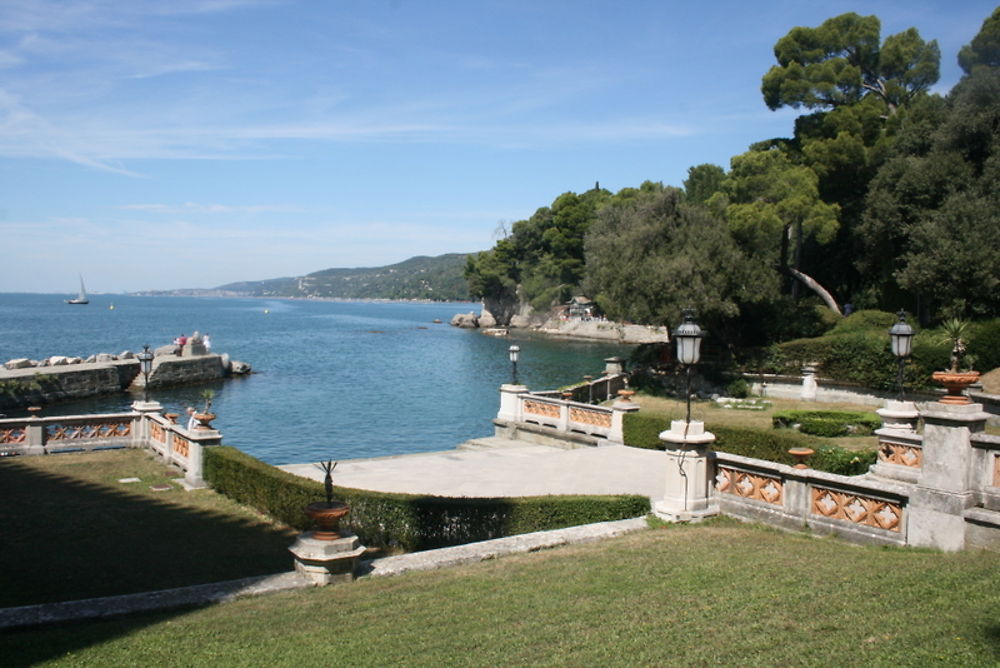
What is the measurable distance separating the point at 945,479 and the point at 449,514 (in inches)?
254

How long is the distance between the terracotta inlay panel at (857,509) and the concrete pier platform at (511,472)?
385 cm

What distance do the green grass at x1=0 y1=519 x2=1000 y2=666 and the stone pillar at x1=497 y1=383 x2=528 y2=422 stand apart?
14.9 m

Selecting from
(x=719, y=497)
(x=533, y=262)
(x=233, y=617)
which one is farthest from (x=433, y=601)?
(x=533, y=262)

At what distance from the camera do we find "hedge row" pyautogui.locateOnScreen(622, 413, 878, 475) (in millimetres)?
13820

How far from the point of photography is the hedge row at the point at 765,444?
1382cm

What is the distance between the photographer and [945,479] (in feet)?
28.3

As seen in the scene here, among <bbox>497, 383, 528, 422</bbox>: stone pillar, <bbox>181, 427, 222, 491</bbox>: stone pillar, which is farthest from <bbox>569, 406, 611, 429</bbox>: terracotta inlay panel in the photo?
<bbox>181, 427, 222, 491</bbox>: stone pillar

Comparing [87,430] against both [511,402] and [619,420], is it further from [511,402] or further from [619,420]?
[619,420]

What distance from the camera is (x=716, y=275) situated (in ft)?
102

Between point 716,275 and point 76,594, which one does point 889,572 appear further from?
point 716,275

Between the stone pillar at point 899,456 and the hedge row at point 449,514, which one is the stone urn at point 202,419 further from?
the stone pillar at point 899,456

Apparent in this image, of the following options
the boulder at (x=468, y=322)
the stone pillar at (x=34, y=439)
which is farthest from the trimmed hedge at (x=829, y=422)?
the boulder at (x=468, y=322)

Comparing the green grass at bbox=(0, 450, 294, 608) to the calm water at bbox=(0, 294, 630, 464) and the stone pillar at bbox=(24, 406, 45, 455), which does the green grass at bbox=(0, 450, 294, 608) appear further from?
the calm water at bbox=(0, 294, 630, 464)

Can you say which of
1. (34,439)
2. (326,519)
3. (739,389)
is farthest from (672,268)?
(326,519)
